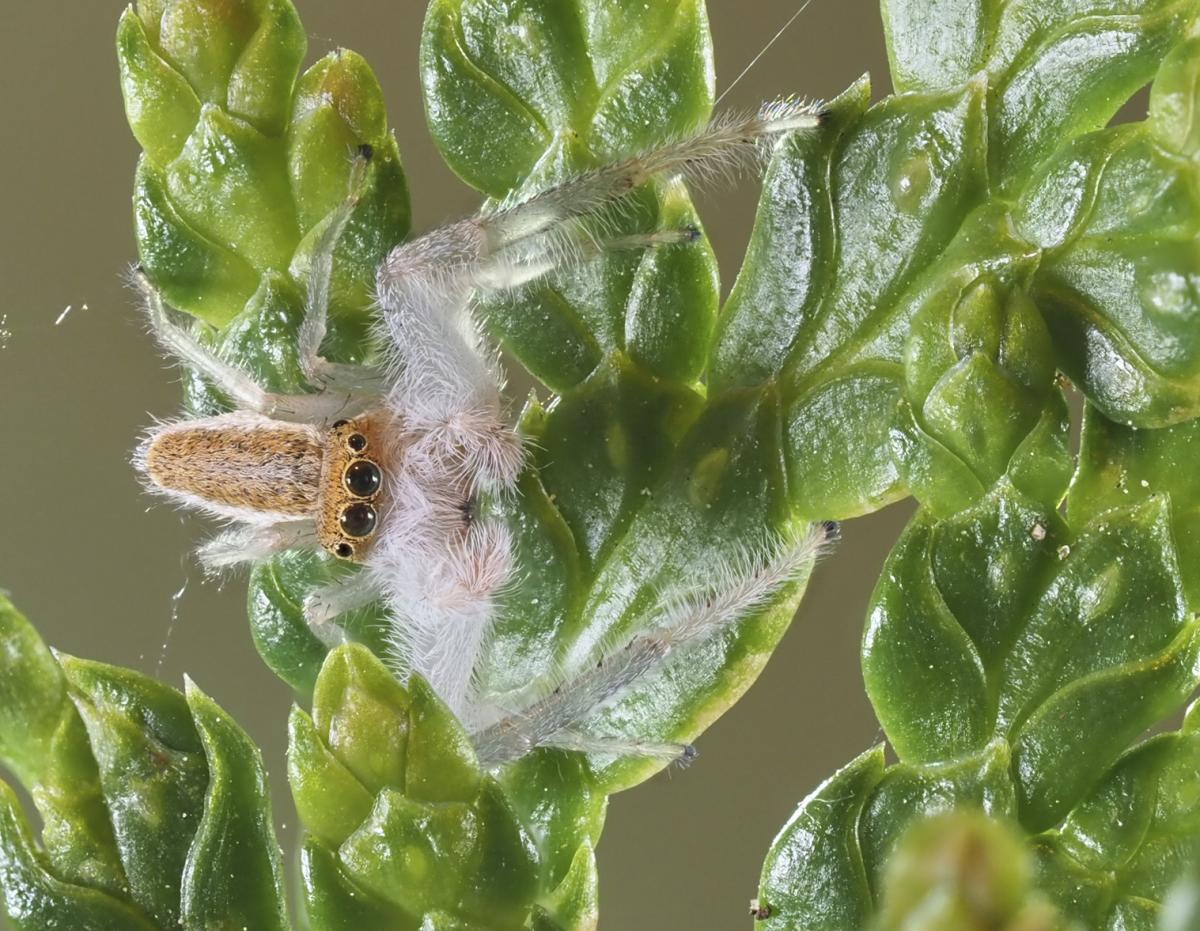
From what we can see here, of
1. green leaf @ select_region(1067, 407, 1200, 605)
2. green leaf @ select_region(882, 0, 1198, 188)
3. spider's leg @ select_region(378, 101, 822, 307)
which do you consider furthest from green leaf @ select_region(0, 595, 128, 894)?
green leaf @ select_region(882, 0, 1198, 188)

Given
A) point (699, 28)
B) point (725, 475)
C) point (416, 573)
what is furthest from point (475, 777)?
point (699, 28)

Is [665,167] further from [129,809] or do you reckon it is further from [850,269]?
[129,809]

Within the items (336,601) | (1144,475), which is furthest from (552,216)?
(1144,475)

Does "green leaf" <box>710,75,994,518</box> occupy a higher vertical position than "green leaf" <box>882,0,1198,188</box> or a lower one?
lower

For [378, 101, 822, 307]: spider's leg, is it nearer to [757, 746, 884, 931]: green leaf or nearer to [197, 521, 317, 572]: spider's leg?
[197, 521, 317, 572]: spider's leg

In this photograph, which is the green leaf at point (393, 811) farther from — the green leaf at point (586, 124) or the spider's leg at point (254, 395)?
the spider's leg at point (254, 395)

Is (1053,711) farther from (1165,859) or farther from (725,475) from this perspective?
(725,475)
